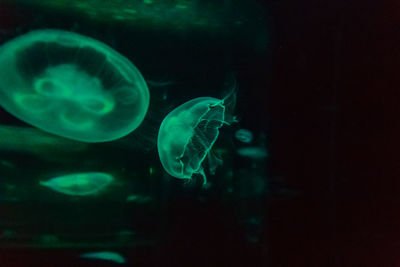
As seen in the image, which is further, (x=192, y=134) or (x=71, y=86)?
(x=192, y=134)

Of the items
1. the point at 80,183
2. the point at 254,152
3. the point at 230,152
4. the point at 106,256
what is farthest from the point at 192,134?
the point at 106,256

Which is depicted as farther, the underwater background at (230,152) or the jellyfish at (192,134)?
the jellyfish at (192,134)

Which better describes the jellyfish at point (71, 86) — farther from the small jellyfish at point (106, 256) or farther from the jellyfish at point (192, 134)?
the small jellyfish at point (106, 256)

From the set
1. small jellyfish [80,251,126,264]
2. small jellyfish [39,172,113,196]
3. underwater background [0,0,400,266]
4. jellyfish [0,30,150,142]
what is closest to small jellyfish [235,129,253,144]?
underwater background [0,0,400,266]

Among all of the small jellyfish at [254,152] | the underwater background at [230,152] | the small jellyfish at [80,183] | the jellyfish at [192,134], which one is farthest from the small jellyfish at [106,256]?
the small jellyfish at [254,152]

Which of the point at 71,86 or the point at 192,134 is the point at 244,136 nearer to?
the point at 192,134

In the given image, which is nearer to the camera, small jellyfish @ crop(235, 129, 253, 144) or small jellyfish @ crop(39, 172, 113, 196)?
small jellyfish @ crop(39, 172, 113, 196)

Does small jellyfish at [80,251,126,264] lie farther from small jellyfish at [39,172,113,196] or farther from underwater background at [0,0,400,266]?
small jellyfish at [39,172,113,196]
